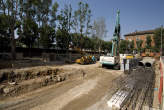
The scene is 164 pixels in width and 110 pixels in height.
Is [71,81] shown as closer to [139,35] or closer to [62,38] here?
[62,38]

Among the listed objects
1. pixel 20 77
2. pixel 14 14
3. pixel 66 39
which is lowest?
pixel 20 77

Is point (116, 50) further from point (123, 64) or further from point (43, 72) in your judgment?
point (43, 72)

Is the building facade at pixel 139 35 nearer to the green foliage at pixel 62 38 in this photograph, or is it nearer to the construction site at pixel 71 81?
the green foliage at pixel 62 38

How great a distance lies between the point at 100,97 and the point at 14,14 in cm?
1730

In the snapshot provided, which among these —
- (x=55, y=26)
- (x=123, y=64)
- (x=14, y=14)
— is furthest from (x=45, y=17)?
(x=123, y=64)

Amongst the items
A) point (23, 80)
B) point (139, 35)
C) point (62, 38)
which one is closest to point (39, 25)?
point (62, 38)

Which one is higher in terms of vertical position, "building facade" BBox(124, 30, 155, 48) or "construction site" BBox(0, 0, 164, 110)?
"building facade" BBox(124, 30, 155, 48)

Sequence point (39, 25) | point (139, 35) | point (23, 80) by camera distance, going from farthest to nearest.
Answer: point (139, 35)
point (39, 25)
point (23, 80)

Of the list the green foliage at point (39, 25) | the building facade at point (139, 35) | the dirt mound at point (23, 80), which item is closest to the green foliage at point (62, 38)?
the green foliage at point (39, 25)

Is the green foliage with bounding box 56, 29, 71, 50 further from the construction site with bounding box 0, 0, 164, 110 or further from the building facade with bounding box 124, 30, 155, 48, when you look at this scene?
the building facade with bounding box 124, 30, 155, 48

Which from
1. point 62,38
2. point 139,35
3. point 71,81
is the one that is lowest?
point 71,81

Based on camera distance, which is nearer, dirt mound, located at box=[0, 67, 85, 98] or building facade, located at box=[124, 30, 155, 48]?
dirt mound, located at box=[0, 67, 85, 98]

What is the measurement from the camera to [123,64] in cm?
1155

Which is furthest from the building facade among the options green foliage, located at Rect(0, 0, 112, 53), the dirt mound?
the dirt mound
